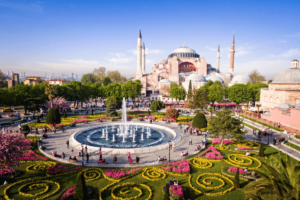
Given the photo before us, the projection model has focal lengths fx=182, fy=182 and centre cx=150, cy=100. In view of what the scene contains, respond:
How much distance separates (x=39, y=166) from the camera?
12367 millimetres

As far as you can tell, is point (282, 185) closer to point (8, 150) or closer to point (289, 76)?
point (8, 150)

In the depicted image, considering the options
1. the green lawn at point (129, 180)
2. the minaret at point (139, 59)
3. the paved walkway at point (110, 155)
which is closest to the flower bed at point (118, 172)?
the green lawn at point (129, 180)

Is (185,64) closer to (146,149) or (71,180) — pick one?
(146,149)

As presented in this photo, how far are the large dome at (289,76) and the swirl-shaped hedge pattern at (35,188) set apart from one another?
3595 cm

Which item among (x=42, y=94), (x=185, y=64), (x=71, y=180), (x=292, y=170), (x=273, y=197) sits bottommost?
(x=71, y=180)

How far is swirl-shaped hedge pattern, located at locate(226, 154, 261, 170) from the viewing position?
12.9 metres

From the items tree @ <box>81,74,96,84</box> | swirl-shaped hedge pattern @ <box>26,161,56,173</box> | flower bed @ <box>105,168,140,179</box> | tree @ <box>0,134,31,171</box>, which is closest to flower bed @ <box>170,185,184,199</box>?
flower bed @ <box>105,168,140,179</box>

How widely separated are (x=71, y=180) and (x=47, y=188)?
1349 millimetres

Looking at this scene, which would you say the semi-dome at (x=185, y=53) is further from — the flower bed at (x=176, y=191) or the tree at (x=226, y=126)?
the flower bed at (x=176, y=191)

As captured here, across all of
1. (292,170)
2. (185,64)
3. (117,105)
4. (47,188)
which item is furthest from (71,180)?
(185,64)

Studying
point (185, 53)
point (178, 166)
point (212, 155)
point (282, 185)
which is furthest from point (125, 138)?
point (185, 53)

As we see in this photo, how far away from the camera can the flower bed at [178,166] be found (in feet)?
39.2

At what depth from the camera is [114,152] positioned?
14883mm

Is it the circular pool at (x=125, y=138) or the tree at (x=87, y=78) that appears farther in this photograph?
the tree at (x=87, y=78)
